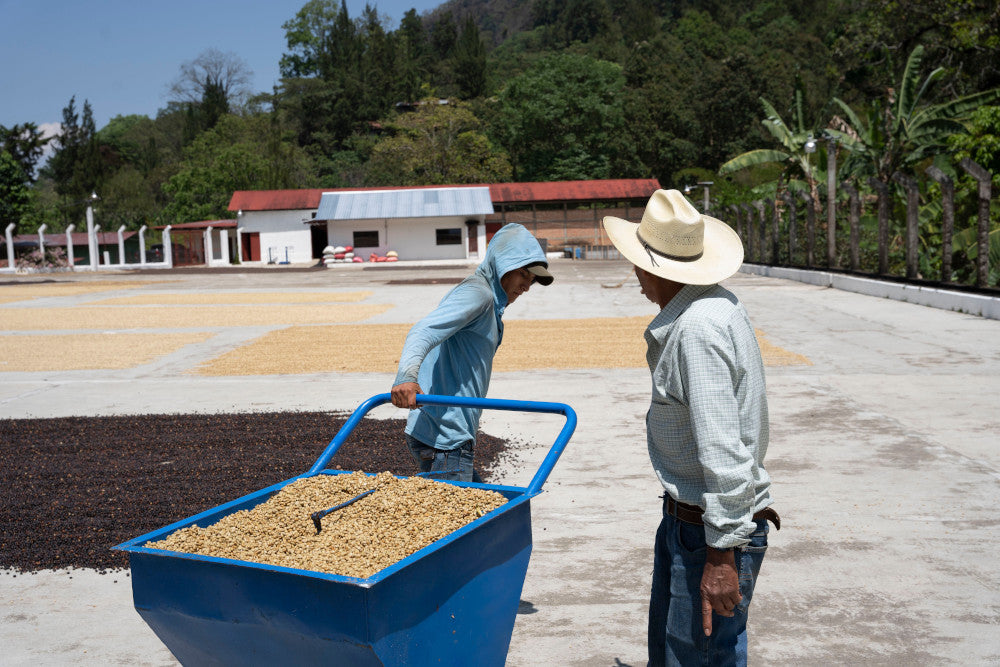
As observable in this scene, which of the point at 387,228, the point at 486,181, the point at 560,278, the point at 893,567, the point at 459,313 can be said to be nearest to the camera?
the point at 459,313

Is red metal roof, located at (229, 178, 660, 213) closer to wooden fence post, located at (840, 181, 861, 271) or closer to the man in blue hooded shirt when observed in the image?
wooden fence post, located at (840, 181, 861, 271)

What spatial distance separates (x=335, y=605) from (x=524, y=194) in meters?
55.5

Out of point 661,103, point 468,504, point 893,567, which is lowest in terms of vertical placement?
point 893,567

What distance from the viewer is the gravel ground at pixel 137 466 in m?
5.04

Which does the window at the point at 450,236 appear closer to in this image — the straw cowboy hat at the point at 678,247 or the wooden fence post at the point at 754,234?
the wooden fence post at the point at 754,234

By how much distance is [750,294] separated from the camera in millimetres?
23875

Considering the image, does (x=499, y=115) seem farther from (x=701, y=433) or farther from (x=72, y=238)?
(x=701, y=433)

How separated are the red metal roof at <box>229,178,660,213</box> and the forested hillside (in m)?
6.72

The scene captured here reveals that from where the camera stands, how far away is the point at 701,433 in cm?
232

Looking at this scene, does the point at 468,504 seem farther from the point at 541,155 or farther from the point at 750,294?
the point at 541,155

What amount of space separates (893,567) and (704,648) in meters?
2.40

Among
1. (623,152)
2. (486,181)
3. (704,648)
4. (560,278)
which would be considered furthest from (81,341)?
(623,152)

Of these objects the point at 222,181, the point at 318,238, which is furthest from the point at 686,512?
the point at 222,181

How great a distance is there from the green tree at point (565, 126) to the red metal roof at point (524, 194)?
17503 millimetres
